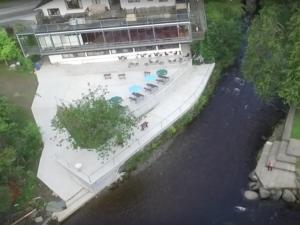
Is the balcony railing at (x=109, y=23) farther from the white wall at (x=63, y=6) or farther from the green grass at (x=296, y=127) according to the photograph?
the green grass at (x=296, y=127)

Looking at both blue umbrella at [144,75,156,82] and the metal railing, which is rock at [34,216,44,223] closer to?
the metal railing

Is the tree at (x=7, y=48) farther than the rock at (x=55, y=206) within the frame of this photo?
Yes

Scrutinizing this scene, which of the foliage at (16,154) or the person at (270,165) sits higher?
the foliage at (16,154)

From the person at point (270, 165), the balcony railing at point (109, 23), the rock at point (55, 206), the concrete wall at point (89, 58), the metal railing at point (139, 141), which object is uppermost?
the balcony railing at point (109, 23)

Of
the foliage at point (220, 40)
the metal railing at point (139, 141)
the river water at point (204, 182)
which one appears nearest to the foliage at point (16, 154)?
the metal railing at point (139, 141)

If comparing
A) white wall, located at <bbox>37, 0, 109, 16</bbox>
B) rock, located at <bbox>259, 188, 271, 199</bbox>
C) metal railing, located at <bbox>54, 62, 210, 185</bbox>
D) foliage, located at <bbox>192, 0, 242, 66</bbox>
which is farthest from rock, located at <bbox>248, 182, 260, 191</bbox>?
white wall, located at <bbox>37, 0, 109, 16</bbox>

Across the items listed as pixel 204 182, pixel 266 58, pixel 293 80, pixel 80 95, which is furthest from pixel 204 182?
pixel 80 95

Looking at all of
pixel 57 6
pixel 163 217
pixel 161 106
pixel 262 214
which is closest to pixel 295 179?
pixel 262 214
